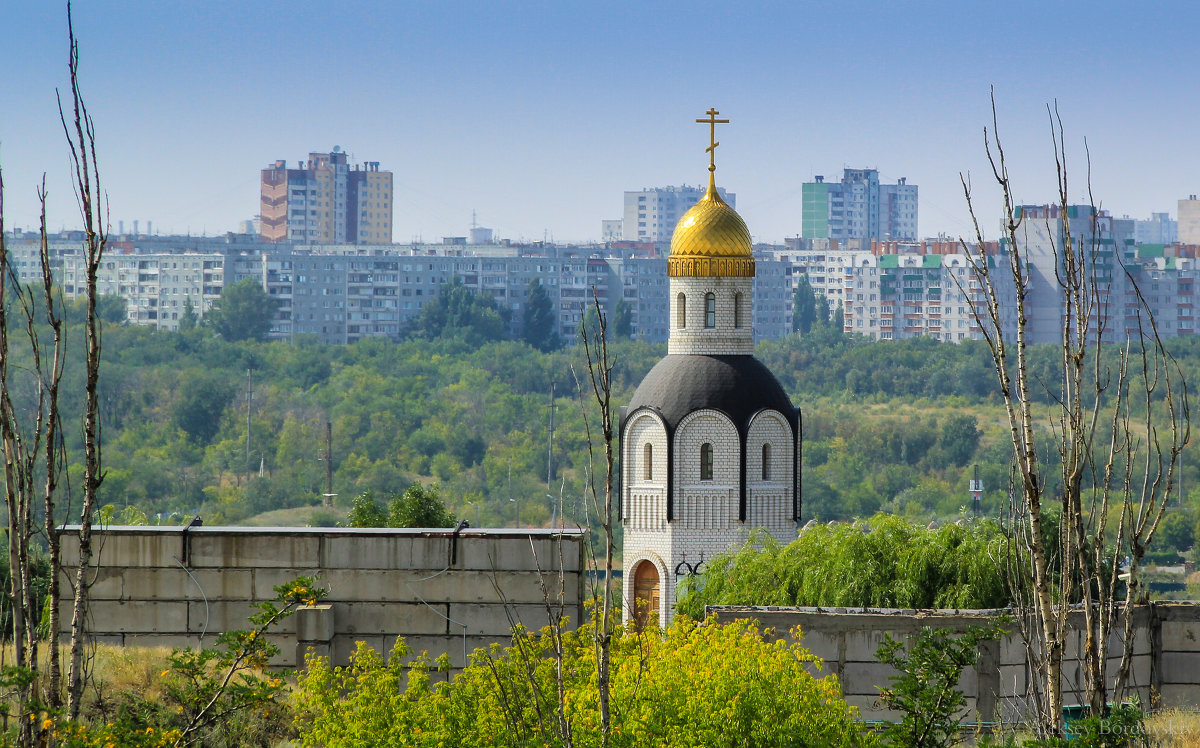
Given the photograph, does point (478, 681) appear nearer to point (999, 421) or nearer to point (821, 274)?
point (999, 421)

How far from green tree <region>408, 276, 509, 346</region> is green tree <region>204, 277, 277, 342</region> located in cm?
889

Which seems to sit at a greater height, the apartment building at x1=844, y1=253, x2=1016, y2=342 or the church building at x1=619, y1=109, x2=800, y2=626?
the apartment building at x1=844, y1=253, x2=1016, y2=342

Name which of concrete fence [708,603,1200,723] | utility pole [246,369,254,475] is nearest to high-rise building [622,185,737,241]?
utility pole [246,369,254,475]

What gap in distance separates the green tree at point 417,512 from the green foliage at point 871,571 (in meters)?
4.67

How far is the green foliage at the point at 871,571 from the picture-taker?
60.0 ft

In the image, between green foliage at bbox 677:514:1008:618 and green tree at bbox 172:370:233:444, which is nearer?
green foliage at bbox 677:514:1008:618

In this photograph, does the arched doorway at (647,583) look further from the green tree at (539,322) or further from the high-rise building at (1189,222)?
the high-rise building at (1189,222)

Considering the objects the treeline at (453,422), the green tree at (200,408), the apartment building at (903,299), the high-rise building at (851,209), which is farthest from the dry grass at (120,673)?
the high-rise building at (851,209)

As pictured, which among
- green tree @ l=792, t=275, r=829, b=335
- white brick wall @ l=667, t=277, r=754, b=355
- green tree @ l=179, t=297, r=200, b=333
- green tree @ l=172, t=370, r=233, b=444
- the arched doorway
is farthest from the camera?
green tree @ l=792, t=275, r=829, b=335

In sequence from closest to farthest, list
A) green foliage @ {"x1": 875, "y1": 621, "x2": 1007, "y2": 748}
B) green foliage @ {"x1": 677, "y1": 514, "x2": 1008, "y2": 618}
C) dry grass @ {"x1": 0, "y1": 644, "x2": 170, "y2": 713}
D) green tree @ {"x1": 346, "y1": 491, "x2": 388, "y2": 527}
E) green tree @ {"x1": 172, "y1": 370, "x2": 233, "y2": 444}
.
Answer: green foliage @ {"x1": 875, "y1": 621, "x2": 1007, "y2": 748} → dry grass @ {"x1": 0, "y1": 644, "x2": 170, "y2": 713} → green foliage @ {"x1": 677, "y1": 514, "x2": 1008, "y2": 618} → green tree @ {"x1": 346, "y1": 491, "x2": 388, "y2": 527} → green tree @ {"x1": 172, "y1": 370, "x2": 233, "y2": 444}

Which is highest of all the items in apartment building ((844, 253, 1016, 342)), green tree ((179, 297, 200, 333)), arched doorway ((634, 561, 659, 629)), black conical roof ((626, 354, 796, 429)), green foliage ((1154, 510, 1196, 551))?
apartment building ((844, 253, 1016, 342))

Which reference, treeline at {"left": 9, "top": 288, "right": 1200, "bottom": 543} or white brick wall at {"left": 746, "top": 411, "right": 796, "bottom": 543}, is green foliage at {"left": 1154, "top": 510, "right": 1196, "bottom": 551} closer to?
treeline at {"left": 9, "top": 288, "right": 1200, "bottom": 543}

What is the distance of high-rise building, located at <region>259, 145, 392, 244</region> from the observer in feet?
488

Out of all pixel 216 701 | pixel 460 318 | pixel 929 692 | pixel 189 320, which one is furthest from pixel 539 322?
pixel 216 701
